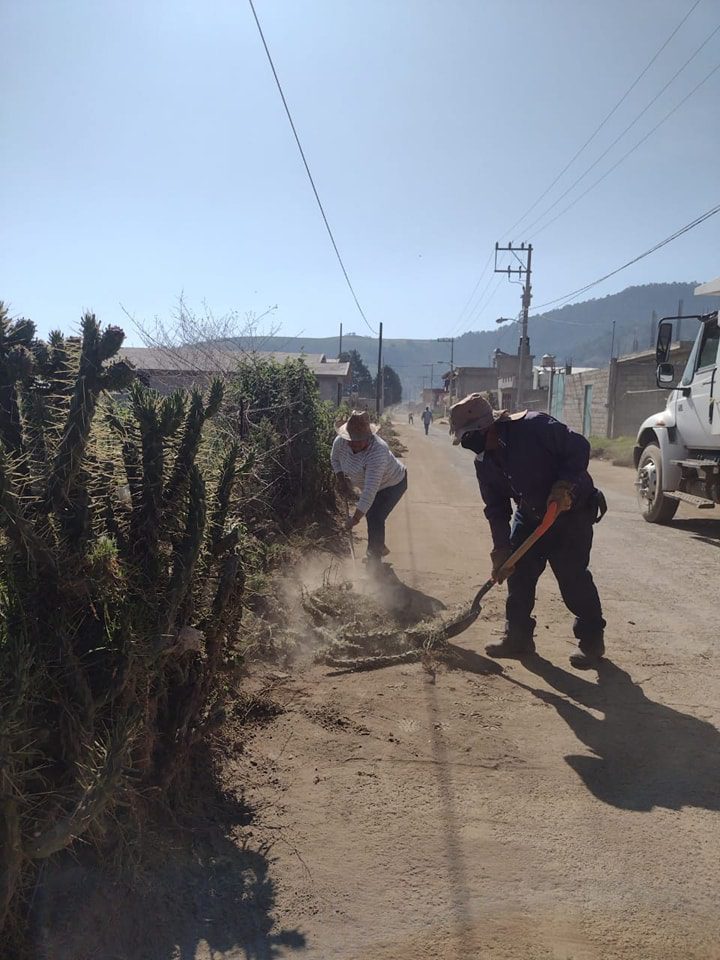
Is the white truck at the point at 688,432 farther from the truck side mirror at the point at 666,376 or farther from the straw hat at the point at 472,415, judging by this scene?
the straw hat at the point at 472,415

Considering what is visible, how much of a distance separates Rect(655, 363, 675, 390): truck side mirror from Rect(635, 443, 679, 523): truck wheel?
895 millimetres

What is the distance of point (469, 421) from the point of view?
429cm

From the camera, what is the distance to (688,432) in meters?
9.16

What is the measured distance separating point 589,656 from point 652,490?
6290mm

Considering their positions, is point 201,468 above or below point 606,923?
above

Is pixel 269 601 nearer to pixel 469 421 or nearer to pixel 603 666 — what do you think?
pixel 469 421

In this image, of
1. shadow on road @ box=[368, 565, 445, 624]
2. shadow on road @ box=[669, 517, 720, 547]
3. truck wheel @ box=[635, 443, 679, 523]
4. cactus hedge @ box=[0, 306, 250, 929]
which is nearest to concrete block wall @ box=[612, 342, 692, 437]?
shadow on road @ box=[669, 517, 720, 547]

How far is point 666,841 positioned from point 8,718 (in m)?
2.33

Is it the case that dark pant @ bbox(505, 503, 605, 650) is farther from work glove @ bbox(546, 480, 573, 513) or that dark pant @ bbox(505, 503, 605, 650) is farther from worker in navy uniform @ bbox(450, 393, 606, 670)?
work glove @ bbox(546, 480, 573, 513)

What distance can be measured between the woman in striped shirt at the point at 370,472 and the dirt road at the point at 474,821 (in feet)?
5.52

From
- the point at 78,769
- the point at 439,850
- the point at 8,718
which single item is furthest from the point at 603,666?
the point at 8,718

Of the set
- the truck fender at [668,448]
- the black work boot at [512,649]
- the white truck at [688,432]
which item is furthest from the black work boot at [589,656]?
the truck fender at [668,448]

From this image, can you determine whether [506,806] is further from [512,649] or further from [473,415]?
[473,415]

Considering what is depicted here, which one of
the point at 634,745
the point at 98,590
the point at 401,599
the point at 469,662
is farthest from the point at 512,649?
the point at 98,590
